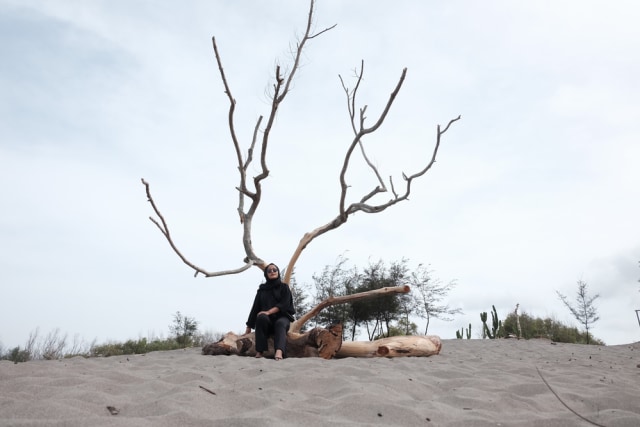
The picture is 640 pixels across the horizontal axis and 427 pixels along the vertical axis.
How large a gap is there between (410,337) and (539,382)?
303 cm

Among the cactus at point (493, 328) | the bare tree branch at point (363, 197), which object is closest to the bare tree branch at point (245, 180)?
the bare tree branch at point (363, 197)

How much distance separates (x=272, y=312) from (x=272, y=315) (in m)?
0.17

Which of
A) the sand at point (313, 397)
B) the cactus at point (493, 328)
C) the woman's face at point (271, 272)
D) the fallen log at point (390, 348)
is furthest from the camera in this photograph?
the cactus at point (493, 328)

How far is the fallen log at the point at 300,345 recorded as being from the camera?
7.29 m

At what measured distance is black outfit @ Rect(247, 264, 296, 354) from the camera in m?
7.27

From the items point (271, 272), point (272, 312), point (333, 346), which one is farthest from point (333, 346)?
point (271, 272)

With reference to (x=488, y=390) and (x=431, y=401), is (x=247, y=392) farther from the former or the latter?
(x=488, y=390)

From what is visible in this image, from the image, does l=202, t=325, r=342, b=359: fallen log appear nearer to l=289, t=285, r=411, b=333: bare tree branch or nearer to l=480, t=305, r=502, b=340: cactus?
l=289, t=285, r=411, b=333: bare tree branch

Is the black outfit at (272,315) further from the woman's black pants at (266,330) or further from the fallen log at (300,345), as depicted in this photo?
the fallen log at (300,345)

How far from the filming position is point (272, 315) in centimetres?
755

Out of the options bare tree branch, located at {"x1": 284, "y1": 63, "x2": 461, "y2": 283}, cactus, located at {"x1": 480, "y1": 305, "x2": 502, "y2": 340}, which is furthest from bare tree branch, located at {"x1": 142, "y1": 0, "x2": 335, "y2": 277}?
cactus, located at {"x1": 480, "y1": 305, "x2": 502, "y2": 340}

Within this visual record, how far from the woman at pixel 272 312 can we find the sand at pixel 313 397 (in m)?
1.49

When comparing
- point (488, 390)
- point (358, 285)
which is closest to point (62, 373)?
point (488, 390)

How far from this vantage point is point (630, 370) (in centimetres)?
676
